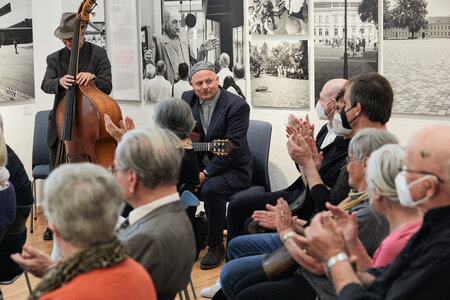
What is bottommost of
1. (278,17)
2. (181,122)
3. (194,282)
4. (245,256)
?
(194,282)

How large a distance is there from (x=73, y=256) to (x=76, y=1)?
19.5ft

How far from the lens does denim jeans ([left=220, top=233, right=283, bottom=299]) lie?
11.9 ft

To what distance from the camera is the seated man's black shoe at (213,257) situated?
5359mm

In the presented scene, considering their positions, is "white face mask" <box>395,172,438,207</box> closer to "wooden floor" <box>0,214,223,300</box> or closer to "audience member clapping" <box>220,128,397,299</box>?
"audience member clapping" <box>220,128,397,299</box>

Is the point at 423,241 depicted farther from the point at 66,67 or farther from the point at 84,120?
the point at 66,67

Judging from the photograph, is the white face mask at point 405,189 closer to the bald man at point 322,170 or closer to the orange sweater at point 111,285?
the orange sweater at point 111,285

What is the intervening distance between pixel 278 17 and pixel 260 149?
116 centimetres

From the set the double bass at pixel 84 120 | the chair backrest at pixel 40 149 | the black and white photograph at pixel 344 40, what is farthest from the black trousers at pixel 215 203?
the chair backrest at pixel 40 149

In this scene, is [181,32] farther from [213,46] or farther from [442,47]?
[442,47]

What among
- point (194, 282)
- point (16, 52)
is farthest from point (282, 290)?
point (16, 52)

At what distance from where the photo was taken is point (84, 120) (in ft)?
17.7

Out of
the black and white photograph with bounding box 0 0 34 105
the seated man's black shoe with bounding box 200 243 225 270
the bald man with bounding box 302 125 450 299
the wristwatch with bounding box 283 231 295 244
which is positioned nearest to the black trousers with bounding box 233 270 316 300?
the wristwatch with bounding box 283 231 295 244

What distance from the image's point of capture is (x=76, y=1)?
24.5 ft

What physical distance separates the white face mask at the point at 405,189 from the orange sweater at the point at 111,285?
849mm
